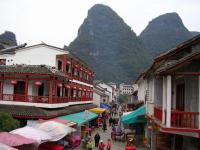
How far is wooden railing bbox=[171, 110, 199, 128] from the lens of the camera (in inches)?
623

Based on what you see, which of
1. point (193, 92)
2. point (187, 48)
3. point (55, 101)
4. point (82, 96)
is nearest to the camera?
point (193, 92)

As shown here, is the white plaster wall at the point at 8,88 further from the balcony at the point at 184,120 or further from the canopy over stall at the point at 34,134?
the balcony at the point at 184,120

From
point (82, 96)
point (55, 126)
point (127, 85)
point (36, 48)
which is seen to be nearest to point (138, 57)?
point (127, 85)

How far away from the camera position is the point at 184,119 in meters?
16.0

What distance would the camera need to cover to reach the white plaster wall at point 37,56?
122 ft

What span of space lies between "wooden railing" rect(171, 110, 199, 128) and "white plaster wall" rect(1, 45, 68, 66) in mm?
22693

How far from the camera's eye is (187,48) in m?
18.2

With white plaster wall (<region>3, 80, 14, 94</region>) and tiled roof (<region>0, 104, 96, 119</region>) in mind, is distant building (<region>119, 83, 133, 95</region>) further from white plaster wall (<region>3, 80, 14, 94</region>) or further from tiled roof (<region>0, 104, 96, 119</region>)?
tiled roof (<region>0, 104, 96, 119</region>)

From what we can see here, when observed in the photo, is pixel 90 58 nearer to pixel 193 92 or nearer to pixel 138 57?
pixel 138 57

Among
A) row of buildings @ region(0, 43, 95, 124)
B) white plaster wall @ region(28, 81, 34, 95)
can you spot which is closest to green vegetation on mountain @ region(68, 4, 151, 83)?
row of buildings @ region(0, 43, 95, 124)

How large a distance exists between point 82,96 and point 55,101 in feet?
Answer: 62.1

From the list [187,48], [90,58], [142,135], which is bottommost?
[142,135]

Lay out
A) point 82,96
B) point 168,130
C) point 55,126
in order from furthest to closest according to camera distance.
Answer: point 82,96, point 55,126, point 168,130

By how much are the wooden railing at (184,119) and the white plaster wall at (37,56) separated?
22.7 meters
